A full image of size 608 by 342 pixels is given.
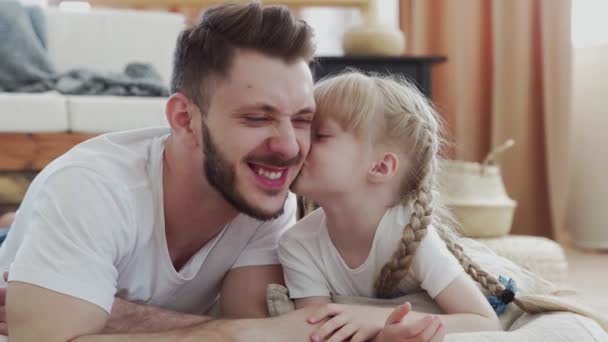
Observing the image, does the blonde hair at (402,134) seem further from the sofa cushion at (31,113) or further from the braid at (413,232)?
the sofa cushion at (31,113)

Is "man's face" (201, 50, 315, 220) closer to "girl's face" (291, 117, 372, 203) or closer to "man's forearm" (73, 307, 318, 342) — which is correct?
"girl's face" (291, 117, 372, 203)

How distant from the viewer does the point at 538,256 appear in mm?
2887

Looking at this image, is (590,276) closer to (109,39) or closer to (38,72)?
(109,39)

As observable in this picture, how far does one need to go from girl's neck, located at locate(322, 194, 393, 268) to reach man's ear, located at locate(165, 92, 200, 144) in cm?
29

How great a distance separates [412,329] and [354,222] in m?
0.33

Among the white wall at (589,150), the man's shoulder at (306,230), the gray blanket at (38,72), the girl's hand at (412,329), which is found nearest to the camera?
the girl's hand at (412,329)

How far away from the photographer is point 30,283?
1199 millimetres

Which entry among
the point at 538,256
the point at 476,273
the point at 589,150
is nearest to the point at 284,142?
the point at 476,273

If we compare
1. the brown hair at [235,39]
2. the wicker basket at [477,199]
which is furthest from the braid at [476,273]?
the wicker basket at [477,199]

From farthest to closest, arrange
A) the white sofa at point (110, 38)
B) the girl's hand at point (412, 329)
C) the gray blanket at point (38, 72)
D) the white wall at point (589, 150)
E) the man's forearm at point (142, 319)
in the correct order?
the white wall at point (589, 150)
the white sofa at point (110, 38)
the gray blanket at point (38, 72)
the man's forearm at point (142, 319)
the girl's hand at point (412, 329)

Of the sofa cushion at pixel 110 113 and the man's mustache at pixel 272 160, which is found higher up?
the man's mustache at pixel 272 160

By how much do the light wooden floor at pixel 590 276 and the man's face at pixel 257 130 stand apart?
1478mm

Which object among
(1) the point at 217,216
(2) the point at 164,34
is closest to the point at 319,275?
(1) the point at 217,216

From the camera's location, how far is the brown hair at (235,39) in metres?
Result: 1.35
